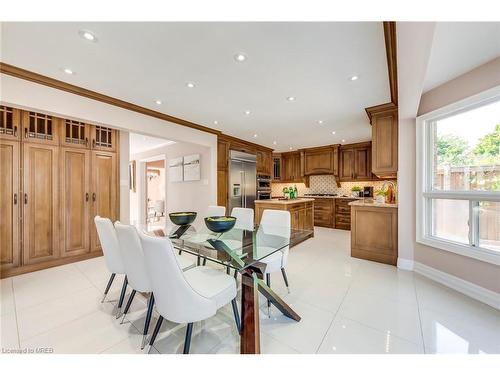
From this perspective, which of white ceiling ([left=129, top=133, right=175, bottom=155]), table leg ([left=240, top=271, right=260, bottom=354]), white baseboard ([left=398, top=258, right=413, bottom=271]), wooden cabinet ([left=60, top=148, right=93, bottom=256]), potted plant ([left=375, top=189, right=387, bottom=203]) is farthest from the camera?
white ceiling ([left=129, top=133, right=175, bottom=155])

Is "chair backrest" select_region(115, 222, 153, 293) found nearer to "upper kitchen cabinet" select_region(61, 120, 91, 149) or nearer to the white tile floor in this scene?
the white tile floor

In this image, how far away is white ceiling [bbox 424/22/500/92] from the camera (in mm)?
1520

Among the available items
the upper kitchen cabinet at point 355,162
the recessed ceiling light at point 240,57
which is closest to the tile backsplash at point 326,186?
the upper kitchen cabinet at point 355,162

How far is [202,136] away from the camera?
4043 mm

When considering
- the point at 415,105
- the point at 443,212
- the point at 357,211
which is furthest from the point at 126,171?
the point at 443,212

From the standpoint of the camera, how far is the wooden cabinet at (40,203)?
2.58 meters

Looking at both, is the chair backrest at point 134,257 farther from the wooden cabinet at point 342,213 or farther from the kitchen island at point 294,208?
the wooden cabinet at point 342,213

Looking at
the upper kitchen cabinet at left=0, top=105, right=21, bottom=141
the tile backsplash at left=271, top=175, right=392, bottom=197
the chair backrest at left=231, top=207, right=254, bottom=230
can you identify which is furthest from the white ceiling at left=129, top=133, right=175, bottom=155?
the tile backsplash at left=271, top=175, right=392, bottom=197

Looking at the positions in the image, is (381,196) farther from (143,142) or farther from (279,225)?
(143,142)

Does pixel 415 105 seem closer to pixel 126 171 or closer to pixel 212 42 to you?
pixel 212 42

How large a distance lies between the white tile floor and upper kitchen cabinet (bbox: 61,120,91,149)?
1.83 metres
